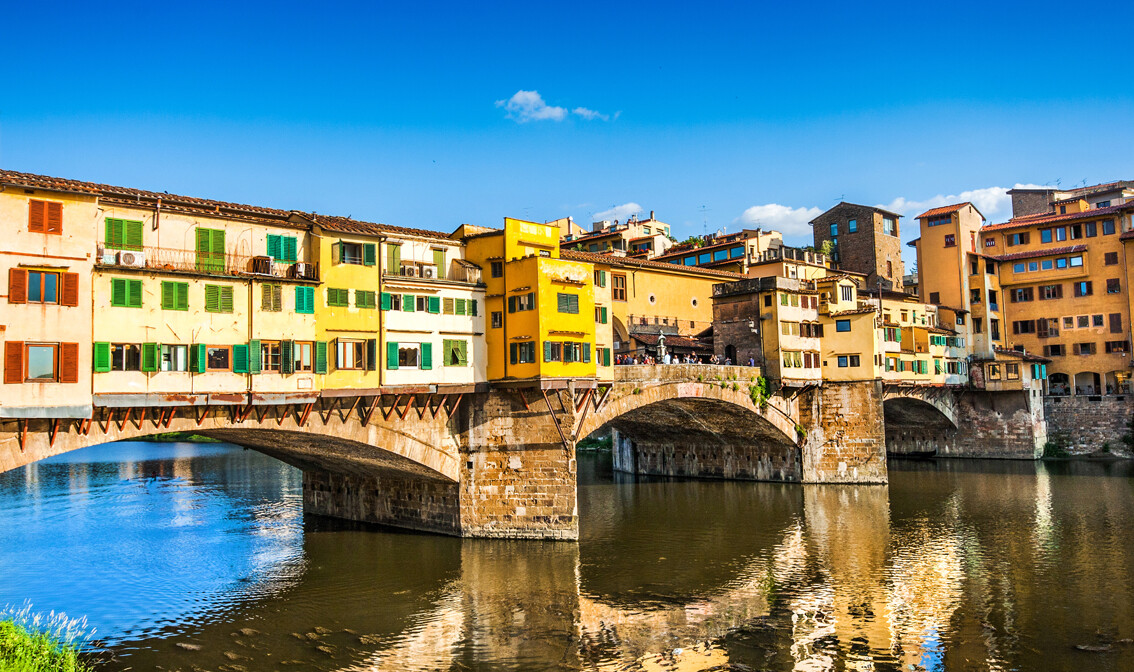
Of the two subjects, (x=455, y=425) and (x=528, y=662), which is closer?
(x=528, y=662)

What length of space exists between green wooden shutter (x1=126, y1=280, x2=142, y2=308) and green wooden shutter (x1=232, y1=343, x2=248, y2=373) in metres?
3.75

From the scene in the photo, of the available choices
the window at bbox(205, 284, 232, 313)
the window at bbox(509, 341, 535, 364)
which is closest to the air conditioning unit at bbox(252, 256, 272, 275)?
the window at bbox(205, 284, 232, 313)

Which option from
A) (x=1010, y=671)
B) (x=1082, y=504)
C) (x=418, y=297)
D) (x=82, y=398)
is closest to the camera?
(x=1010, y=671)

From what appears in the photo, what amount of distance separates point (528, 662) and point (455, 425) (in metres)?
16.4

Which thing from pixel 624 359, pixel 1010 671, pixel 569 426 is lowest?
pixel 1010 671

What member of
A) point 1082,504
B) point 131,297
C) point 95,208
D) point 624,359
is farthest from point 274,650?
point 1082,504

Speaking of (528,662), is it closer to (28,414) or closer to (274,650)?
(274,650)

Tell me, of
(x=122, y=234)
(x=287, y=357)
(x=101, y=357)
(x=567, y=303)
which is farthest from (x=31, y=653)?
(x=567, y=303)

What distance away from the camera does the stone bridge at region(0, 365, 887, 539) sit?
2959 centimetres

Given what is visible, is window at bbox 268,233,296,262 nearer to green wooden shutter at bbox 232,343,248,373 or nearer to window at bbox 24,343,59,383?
green wooden shutter at bbox 232,343,248,373

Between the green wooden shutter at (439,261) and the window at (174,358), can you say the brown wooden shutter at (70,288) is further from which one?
the green wooden shutter at (439,261)

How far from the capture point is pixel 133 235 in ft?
97.3

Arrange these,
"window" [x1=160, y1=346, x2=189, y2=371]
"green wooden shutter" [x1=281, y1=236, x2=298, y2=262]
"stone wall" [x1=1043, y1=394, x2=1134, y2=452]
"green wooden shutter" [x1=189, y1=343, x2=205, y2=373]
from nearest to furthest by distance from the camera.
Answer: "window" [x1=160, y1=346, x2=189, y2=371] < "green wooden shutter" [x1=189, y1=343, x2=205, y2=373] < "green wooden shutter" [x1=281, y1=236, x2=298, y2=262] < "stone wall" [x1=1043, y1=394, x2=1134, y2=452]

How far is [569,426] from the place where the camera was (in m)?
38.8
